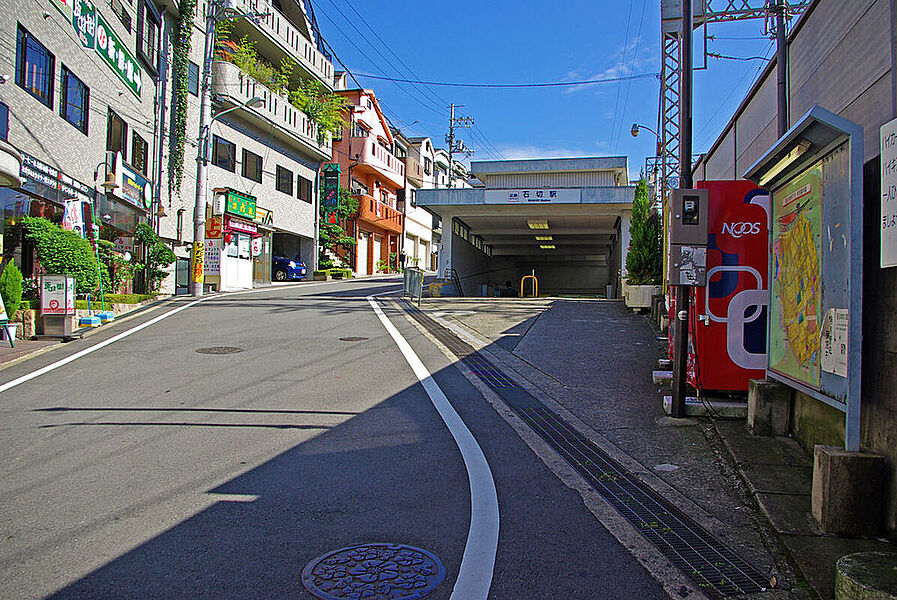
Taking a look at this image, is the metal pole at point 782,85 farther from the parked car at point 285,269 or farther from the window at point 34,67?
the parked car at point 285,269

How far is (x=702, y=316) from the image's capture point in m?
6.69

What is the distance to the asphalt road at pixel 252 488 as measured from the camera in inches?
127

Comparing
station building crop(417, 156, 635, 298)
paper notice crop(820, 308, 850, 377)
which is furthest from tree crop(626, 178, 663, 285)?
paper notice crop(820, 308, 850, 377)

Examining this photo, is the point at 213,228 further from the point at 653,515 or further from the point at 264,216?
the point at 653,515

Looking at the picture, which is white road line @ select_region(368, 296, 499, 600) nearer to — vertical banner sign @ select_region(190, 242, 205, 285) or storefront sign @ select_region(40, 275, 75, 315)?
storefront sign @ select_region(40, 275, 75, 315)

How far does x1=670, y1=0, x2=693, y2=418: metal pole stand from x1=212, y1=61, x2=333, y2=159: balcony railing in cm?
2430

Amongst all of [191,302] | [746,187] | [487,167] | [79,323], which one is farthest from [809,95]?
[487,167]

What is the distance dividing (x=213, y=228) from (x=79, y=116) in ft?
35.6

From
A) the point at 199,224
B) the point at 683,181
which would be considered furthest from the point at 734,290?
the point at 199,224

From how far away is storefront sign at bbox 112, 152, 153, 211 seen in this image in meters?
19.5

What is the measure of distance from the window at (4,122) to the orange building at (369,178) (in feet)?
102

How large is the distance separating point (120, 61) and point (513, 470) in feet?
65.0

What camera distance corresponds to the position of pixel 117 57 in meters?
19.4

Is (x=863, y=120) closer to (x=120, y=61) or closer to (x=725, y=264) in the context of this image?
(x=725, y=264)
